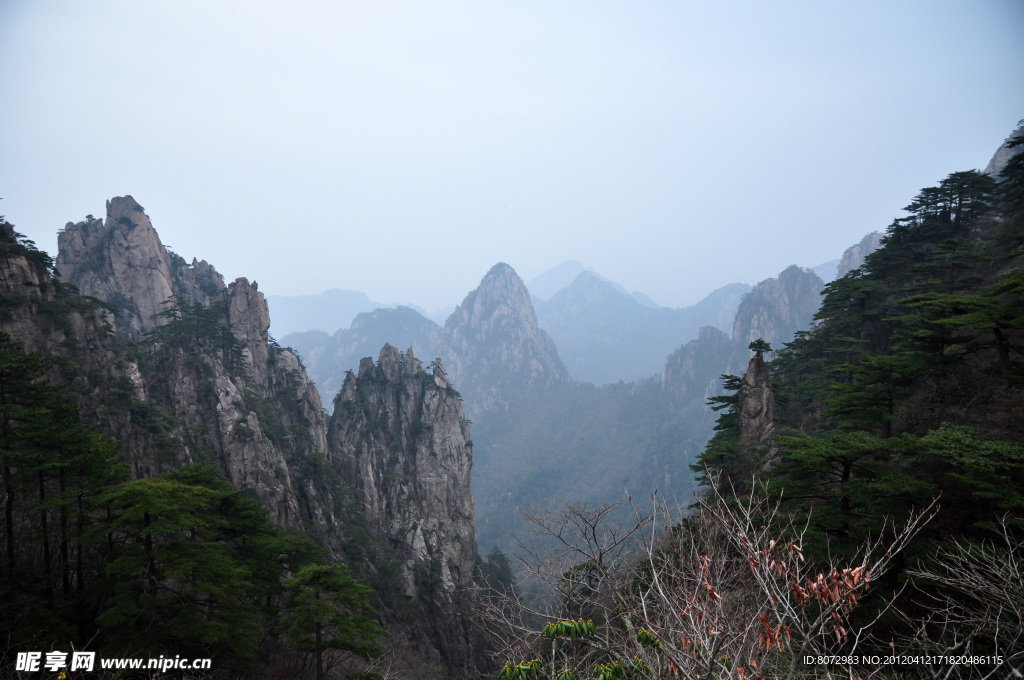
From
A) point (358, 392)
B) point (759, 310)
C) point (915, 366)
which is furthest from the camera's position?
point (759, 310)

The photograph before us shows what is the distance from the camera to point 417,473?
59.1 m

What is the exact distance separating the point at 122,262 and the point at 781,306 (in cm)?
18400

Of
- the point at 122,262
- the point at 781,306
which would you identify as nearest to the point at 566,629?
the point at 122,262

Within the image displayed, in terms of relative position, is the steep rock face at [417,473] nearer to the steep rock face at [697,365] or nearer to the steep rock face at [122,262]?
the steep rock face at [122,262]

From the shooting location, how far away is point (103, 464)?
597 inches

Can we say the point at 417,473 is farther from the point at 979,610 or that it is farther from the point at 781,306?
the point at 781,306

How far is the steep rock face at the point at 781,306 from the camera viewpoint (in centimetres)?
15938

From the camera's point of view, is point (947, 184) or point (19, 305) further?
point (947, 184)

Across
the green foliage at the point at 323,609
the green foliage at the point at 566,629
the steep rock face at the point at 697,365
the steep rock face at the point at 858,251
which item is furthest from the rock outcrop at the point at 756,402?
the steep rock face at the point at 697,365

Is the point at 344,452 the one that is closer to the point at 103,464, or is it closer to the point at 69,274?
the point at 69,274

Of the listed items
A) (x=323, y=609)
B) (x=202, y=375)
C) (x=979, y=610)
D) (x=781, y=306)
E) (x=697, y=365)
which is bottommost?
(x=323, y=609)

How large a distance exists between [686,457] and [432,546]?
10586cm

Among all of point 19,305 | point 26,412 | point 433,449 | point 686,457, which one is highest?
point 19,305

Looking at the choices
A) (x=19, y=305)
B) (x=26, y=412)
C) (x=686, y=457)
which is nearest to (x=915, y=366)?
(x=26, y=412)
